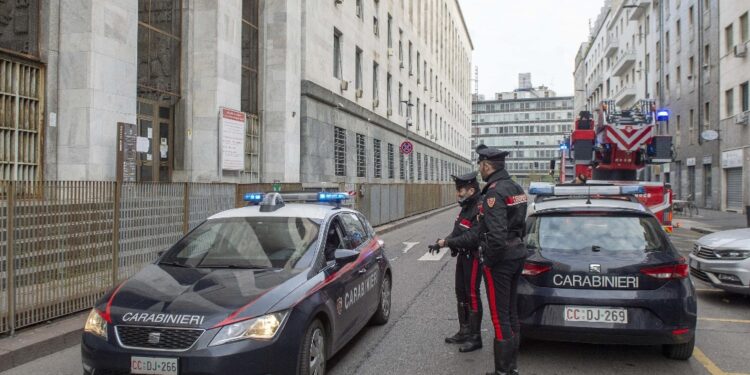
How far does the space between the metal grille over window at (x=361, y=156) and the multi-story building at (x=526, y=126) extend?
101697mm

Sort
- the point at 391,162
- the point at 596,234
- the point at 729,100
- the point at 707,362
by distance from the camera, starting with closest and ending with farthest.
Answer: the point at 707,362 → the point at 596,234 → the point at 729,100 → the point at 391,162

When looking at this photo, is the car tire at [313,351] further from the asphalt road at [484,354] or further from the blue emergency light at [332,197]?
the blue emergency light at [332,197]

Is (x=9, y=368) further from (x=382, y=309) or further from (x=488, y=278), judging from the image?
(x=488, y=278)

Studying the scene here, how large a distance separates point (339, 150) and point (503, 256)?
60.3ft

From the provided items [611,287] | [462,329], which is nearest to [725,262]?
[611,287]

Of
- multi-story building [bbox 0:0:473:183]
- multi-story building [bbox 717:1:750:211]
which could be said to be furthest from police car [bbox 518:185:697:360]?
multi-story building [bbox 717:1:750:211]

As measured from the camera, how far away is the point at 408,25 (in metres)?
36.0

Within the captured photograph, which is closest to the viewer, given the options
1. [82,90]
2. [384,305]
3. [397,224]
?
[384,305]

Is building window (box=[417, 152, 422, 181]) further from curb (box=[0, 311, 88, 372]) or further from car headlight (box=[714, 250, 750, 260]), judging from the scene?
curb (box=[0, 311, 88, 372])

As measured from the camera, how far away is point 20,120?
957cm

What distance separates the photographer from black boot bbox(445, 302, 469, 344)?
5457mm

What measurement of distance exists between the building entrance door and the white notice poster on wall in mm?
1290

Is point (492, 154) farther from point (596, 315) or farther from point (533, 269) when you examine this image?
point (596, 315)

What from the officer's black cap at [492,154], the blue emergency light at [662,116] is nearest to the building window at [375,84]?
the blue emergency light at [662,116]
